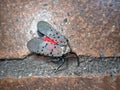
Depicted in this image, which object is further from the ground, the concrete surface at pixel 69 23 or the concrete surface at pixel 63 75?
the concrete surface at pixel 69 23

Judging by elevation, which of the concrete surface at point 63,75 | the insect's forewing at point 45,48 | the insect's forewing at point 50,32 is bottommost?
the concrete surface at point 63,75

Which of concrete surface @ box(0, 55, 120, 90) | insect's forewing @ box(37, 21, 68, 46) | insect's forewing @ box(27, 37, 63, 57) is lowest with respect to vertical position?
concrete surface @ box(0, 55, 120, 90)

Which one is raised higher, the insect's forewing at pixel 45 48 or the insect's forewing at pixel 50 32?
the insect's forewing at pixel 50 32

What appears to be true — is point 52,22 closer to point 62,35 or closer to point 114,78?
point 62,35

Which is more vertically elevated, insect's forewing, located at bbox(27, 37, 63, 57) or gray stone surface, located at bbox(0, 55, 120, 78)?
insect's forewing, located at bbox(27, 37, 63, 57)
